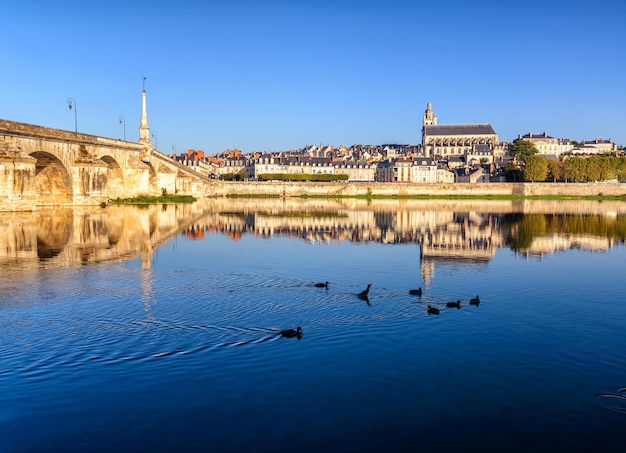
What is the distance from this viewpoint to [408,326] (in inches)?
455

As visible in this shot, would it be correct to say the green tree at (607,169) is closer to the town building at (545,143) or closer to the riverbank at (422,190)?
the riverbank at (422,190)

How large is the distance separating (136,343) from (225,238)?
60.2ft

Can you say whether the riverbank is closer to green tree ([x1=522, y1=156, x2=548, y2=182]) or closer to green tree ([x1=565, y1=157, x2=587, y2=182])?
green tree ([x1=522, y1=156, x2=548, y2=182])

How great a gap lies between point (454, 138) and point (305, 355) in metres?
157

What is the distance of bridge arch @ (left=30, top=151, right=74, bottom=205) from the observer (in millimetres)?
43566

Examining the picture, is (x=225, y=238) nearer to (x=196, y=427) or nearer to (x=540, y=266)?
(x=540, y=266)

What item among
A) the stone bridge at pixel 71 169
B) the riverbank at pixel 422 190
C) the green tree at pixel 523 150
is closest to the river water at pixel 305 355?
the stone bridge at pixel 71 169

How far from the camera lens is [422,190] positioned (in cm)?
9169

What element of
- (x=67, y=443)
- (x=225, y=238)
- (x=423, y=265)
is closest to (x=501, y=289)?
(x=423, y=265)

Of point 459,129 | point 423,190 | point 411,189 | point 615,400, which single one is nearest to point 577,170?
point 423,190

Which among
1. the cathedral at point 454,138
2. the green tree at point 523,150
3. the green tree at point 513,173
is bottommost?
the green tree at point 513,173

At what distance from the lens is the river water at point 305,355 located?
6.86m

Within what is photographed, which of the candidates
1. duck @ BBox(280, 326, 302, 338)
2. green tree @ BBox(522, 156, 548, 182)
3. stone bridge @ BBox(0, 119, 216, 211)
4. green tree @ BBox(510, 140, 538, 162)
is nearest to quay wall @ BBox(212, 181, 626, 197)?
green tree @ BBox(522, 156, 548, 182)

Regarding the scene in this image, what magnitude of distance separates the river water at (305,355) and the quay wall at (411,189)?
219ft
